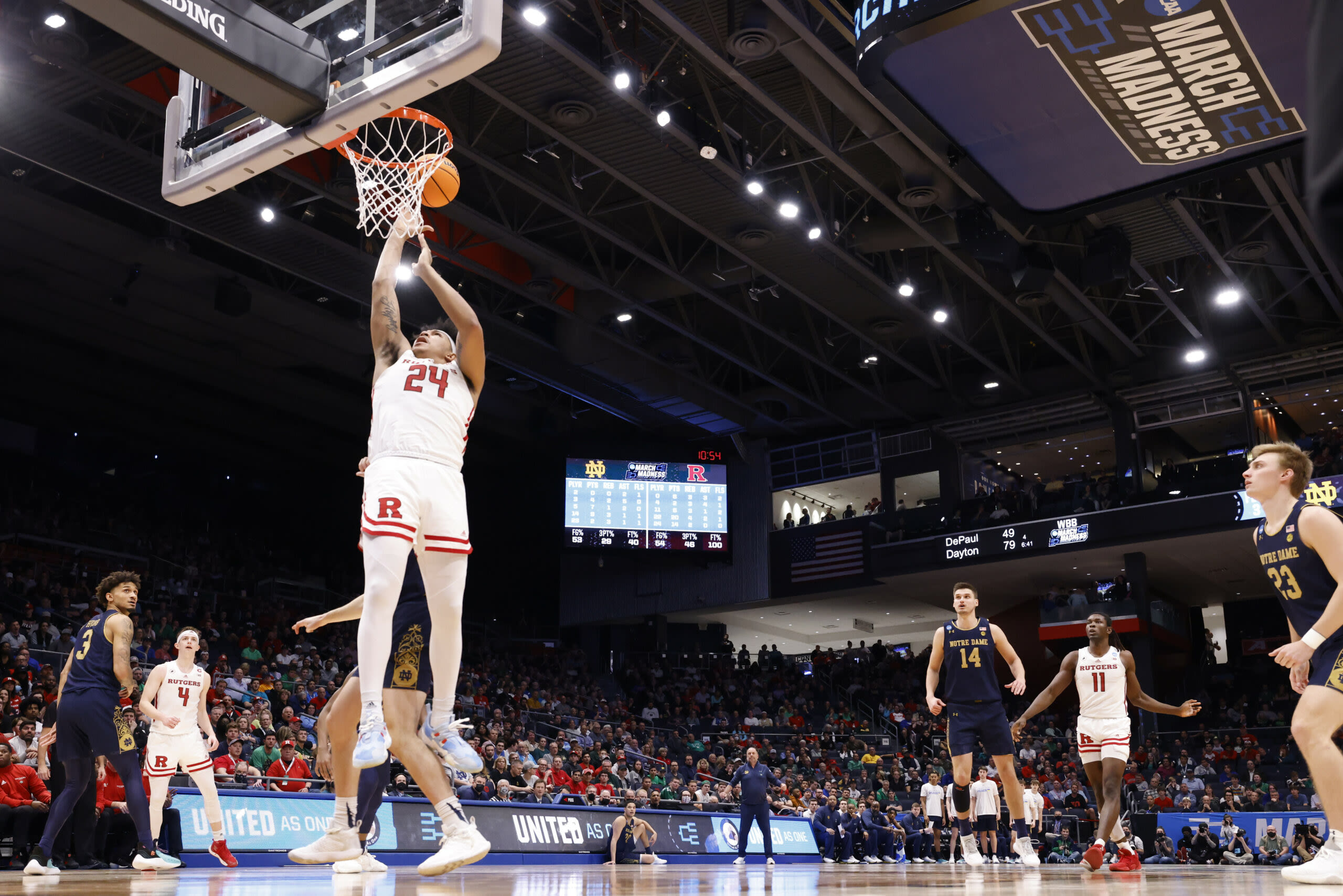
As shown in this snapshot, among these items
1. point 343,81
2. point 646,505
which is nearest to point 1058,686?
point 343,81

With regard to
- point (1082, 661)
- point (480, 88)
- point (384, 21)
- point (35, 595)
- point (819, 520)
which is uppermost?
point (480, 88)

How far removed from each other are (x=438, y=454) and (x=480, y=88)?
12277 millimetres

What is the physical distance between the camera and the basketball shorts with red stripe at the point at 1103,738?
9719mm

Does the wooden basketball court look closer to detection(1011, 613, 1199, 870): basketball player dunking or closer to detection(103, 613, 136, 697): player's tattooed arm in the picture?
detection(103, 613, 136, 697): player's tattooed arm

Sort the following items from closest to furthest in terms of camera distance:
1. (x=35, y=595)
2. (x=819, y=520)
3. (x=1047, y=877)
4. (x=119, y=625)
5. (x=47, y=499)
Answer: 1. (x=1047, y=877)
2. (x=119, y=625)
3. (x=35, y=595)
4. (x=47, y=499)
5. (x=819, y=520)

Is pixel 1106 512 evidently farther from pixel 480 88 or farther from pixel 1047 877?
pixel 1047 877

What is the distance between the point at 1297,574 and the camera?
5.59m

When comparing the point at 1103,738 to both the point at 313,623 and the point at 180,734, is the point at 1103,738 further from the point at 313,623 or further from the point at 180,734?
the point at 180,734

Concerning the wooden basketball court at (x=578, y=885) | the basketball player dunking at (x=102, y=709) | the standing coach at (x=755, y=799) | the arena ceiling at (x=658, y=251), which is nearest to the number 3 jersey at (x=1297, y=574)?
the wooden basketball court at (x=578, y=885)

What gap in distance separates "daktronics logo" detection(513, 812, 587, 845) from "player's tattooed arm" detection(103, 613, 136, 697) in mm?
7472

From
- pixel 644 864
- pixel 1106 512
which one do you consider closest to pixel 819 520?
pixel 1106 512

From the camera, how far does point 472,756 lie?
4.68m

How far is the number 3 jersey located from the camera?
18.1 ft

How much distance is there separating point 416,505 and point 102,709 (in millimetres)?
4871
